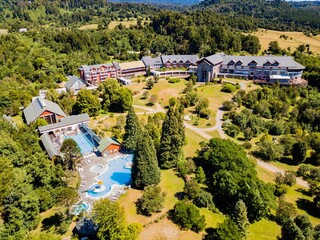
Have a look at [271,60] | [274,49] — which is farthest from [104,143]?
[274,49]

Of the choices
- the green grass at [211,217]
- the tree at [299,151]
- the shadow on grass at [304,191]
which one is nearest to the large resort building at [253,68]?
the tree at [299,151]

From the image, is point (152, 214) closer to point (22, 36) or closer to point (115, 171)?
point (115, 171)

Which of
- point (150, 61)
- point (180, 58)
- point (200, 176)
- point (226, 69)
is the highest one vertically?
point (180, 58)

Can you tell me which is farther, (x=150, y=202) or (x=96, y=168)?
(x=96, y=168)

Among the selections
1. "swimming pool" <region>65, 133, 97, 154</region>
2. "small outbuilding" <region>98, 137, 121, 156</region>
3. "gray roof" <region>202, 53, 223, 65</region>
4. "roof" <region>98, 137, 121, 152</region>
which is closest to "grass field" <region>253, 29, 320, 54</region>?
"gray roof" <region>202, 53, 223, 65</region>

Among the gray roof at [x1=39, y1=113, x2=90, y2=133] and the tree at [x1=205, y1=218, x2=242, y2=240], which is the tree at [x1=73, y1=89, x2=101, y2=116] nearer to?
the gray roof at [x1=39, y1=113, x2=90, y2=133]

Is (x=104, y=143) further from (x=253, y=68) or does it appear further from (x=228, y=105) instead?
(x=253, y=68)

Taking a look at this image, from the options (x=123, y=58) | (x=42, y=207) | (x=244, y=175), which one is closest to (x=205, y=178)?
(x=244, y=175)
